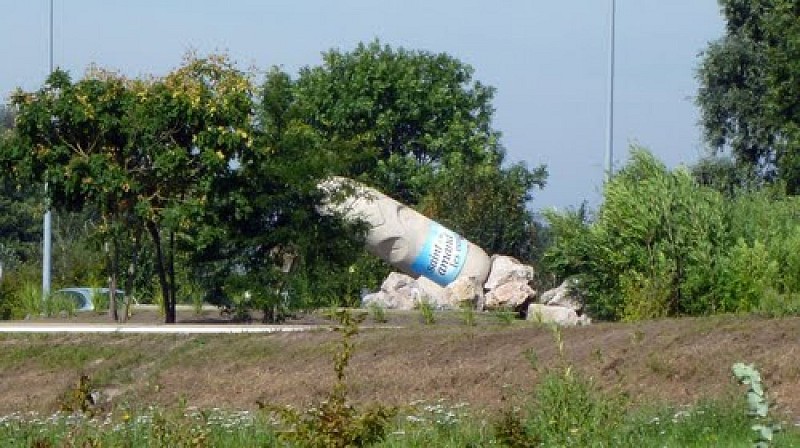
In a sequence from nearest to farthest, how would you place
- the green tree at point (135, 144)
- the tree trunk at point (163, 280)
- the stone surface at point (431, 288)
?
the green tree at point (135, 144) → the tree trunk at point (163, 280) → the stone surface at point (431, 288)

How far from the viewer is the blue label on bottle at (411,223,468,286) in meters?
38.8

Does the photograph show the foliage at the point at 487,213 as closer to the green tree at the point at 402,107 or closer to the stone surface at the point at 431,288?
the stone surface at the point at 431,288

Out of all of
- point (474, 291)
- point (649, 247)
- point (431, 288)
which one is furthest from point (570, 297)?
point (431, 288)

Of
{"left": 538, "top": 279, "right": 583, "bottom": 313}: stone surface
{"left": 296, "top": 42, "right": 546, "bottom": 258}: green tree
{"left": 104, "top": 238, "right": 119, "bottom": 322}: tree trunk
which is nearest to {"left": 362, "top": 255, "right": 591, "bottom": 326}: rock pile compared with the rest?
{"left": 538, "top": 279, "right": 583, "bottom": 313}: stone surface

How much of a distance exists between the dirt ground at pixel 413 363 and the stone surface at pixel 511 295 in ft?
52.0

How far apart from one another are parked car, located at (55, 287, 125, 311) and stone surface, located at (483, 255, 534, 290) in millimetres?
8624

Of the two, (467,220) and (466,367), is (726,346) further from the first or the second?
(467,220)

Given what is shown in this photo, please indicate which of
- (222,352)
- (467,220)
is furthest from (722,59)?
(222,352)

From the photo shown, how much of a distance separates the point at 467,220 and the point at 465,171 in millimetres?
3568

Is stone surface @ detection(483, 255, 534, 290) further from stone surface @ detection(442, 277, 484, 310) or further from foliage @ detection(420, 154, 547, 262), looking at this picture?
foliage @ detection(420, 154, 547, 262)

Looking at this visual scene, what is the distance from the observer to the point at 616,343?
17109 millimetres

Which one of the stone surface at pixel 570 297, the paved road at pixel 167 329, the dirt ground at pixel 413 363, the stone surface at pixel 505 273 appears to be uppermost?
the stone surface at pixel 505 273

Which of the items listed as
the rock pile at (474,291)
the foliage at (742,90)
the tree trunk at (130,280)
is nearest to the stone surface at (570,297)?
the tree trunk at (130,280)

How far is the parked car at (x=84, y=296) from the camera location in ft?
111
